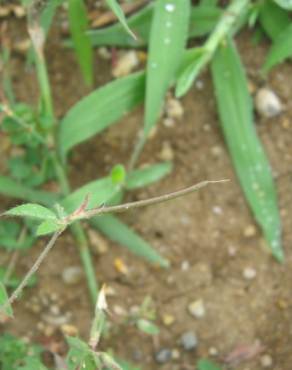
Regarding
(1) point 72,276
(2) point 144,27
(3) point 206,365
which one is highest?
(2) point 144,27

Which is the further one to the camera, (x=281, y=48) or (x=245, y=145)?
(x=245, y=145)

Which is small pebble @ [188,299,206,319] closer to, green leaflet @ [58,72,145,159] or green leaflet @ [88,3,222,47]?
green leaflet @ [58,72,145,159]

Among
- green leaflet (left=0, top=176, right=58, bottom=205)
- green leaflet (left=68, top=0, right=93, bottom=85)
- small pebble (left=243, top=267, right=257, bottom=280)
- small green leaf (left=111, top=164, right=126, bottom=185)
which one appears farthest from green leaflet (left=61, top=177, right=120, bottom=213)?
small pebble (left=243, top=267, right=257, bottom=280)

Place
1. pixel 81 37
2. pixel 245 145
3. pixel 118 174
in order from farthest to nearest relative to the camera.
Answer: pixel 245 145 < pixel 81 37 < pixel 118 174

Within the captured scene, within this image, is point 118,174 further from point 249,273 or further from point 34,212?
point 34,212

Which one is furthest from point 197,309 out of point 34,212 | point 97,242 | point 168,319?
point 34,212

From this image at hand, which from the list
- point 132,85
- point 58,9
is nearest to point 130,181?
point 132,85

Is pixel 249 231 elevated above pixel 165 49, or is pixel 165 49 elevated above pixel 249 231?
pixel 165 49

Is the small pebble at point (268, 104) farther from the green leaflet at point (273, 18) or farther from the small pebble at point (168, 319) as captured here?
the small pebble at point (168, 319)
